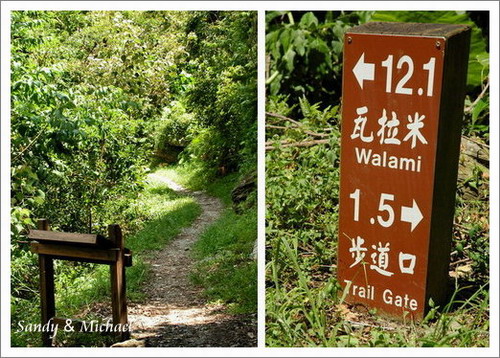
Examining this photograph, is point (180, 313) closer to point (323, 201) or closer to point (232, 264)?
point (232, 264)

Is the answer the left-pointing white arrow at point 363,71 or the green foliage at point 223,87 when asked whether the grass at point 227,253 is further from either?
the left-pointing white arrow at point 363,71

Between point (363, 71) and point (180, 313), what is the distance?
1628 mm

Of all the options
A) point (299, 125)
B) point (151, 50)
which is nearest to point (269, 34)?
point (299, 125)

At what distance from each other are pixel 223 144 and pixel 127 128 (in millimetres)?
563

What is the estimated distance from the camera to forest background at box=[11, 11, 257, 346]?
3.70 meters

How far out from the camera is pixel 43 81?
3.76 metres

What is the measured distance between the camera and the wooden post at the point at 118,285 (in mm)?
3584

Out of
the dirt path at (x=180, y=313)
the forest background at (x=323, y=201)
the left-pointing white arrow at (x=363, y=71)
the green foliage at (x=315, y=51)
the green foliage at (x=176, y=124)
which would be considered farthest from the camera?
the green foliage at (x=315, y=51)

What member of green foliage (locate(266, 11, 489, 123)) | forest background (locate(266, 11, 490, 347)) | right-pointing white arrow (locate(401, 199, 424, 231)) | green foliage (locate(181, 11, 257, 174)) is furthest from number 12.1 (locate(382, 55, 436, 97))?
green foliage (locate(266, 11, 489, 123))

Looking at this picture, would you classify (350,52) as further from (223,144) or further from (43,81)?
(43,81)

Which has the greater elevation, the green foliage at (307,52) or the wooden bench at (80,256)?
the green foliage at (307,52)

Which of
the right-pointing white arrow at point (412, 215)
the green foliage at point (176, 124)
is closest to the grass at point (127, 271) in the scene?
the green foliage at point (176, 124)

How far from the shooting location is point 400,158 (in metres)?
3.32

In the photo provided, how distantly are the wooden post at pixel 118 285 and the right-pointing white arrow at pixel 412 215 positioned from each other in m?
1.48
